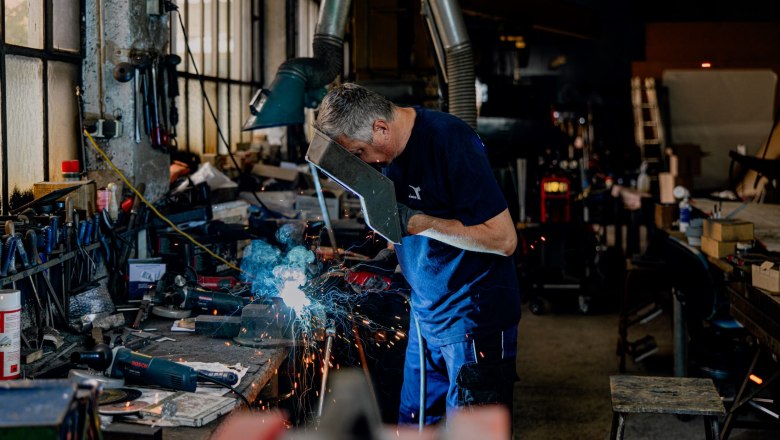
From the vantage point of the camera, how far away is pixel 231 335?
9.64ft

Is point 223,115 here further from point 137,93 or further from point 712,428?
point 712,428

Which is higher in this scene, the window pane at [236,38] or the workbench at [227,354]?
the window pane at [236,38]

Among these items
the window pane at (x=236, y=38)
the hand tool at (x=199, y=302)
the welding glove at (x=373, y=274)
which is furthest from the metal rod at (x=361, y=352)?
the window pane at (x=236, y=38)

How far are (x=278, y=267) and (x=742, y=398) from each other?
229cm

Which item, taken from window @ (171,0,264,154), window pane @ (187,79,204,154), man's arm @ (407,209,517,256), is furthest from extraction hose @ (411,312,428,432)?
window pane @ (187,79,204,154)

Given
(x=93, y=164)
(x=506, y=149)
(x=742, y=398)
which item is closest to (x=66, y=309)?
(x=93, y=164)

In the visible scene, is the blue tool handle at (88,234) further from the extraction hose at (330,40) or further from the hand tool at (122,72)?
the extraction hose at (330,40)

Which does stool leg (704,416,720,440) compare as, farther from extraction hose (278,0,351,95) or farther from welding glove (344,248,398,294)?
extraction hose (278,0,351,95)

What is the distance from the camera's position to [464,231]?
2512mm

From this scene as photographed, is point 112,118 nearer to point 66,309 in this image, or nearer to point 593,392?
point 66,309

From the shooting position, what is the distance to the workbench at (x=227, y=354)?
8.16ft

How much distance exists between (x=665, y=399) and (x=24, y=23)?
2993mm

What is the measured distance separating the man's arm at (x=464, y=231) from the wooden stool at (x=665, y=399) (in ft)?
3.43

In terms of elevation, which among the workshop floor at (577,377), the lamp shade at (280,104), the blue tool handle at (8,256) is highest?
the lamp shade at (280,104)
